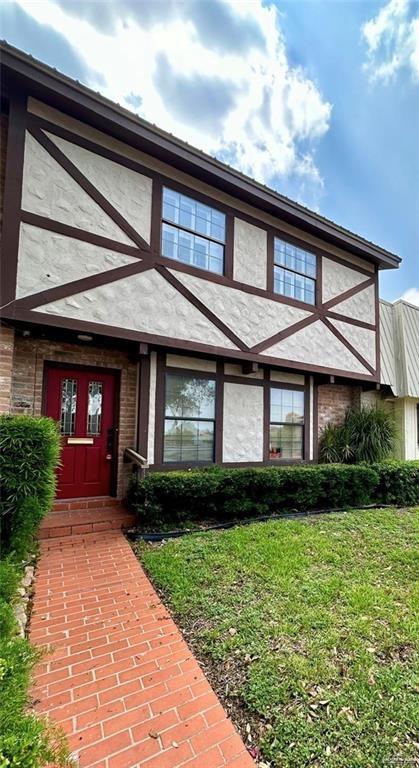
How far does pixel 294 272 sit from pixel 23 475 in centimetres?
674

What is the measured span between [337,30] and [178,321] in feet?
23.2

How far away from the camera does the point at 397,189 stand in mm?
11039

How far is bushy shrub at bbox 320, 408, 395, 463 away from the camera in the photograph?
810cm

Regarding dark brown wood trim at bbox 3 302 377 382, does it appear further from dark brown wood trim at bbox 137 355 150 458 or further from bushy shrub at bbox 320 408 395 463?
bushy shrub at bbox 320 408 395 463

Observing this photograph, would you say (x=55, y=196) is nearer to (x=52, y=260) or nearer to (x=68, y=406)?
(x=52, y=260)

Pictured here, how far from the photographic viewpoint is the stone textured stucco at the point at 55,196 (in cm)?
474

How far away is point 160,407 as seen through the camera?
19.7ft

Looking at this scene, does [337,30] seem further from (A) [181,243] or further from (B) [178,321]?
(B) [178,321]

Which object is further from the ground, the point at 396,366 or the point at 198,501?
the point at 396,366

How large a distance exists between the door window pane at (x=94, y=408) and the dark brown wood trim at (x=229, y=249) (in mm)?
3284

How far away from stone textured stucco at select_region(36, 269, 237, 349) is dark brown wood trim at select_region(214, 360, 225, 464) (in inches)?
25.4

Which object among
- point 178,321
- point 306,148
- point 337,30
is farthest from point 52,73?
point 306,148

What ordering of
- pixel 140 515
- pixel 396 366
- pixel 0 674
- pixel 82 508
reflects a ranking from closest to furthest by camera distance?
pixel 0 674
pixel 140 515
pixel 82 508
pixel 396 366

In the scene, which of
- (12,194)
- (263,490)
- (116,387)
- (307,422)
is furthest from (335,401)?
(12,194)
